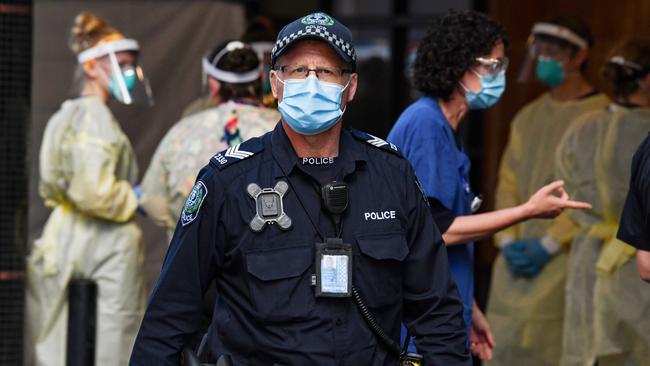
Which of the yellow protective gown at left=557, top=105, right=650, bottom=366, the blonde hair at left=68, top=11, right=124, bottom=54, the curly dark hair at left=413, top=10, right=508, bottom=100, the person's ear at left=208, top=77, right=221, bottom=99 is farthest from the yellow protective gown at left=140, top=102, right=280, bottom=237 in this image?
the yellow protective gown at left=557, top=105, right=650, bottom=366

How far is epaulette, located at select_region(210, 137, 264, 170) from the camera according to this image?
10.5 feet

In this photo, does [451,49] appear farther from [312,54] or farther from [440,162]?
[312,54]

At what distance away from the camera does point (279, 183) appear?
3.15 meters

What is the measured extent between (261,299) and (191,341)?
0.24 m

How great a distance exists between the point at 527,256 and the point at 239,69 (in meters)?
1.93

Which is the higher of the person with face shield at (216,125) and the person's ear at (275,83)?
the person's ear at (275,83)

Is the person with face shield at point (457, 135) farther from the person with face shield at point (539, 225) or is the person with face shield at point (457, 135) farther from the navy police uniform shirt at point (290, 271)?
the person with face shield at point (539, 225)

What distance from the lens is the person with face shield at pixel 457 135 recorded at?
4137mm

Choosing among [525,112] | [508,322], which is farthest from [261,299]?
[525,112]

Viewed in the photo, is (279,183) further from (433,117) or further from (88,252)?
(88,252)

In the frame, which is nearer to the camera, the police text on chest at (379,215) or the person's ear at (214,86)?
the police text on chest at (379,215)

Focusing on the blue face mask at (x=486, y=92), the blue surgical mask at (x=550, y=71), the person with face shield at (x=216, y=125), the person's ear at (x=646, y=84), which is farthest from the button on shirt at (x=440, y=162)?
the blue surgical mask at (x=550, y=71)

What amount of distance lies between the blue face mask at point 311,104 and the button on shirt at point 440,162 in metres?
0.93

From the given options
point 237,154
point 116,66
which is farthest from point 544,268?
point 237,154
